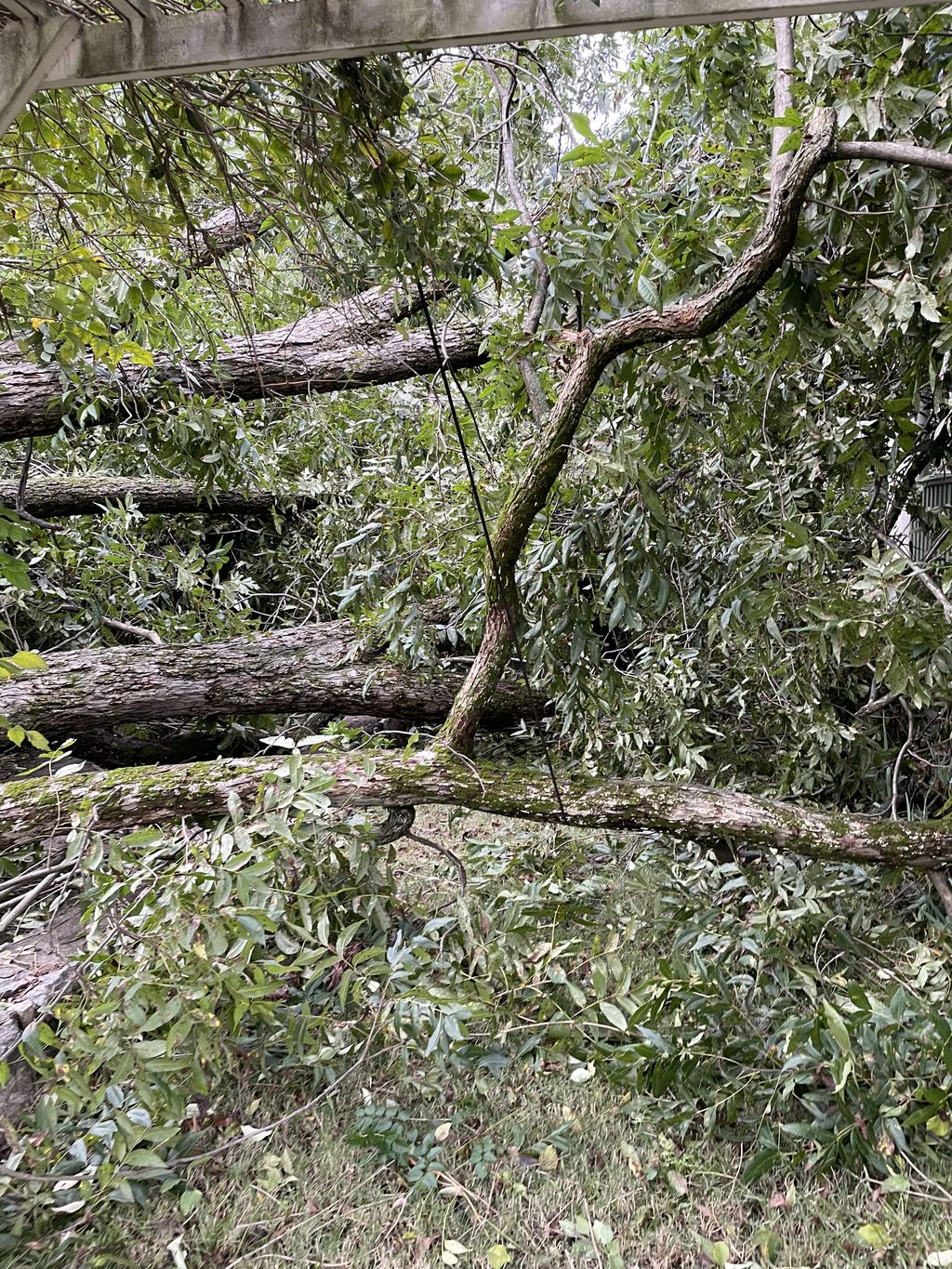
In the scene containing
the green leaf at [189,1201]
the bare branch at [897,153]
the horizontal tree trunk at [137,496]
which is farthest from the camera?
the horizontal tree trunk at [137,496]

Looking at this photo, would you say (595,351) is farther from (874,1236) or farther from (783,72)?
(874,1236)

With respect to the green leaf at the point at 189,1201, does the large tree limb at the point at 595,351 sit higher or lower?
higher

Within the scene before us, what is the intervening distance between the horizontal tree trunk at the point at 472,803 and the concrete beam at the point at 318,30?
67.4 inches

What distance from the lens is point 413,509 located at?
327 cm

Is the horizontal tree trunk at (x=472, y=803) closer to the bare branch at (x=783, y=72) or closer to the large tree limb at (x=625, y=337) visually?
the large tree limb at (x=625, y=337)

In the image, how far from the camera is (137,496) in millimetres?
4941

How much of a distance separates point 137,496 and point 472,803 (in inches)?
127

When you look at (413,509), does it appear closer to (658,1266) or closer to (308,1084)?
(308,1084)

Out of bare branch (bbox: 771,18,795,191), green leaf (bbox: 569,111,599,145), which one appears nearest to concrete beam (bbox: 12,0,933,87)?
green leaf (bbox: 569,111,599,145)

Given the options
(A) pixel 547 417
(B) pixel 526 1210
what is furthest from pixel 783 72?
(B) pixel 526 1210

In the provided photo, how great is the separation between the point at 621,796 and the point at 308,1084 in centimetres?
119

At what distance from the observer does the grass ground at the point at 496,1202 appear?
1.68 meters

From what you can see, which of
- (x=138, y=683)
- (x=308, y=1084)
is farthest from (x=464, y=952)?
(x=138, y=683)

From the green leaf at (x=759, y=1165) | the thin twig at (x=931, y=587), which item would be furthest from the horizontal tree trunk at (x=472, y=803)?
the green leaf at (x=759, y=1165)
